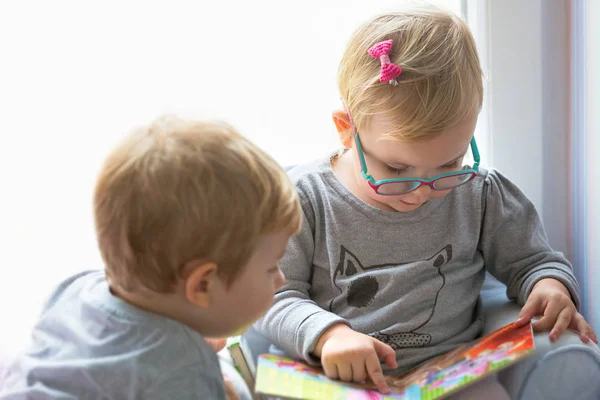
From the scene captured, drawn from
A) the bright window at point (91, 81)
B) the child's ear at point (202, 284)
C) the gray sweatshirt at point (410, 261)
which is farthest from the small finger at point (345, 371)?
the bright window at point (91, 81)

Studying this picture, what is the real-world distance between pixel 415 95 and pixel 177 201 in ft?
1.43

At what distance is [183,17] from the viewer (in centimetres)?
135

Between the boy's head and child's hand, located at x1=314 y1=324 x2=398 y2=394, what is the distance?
22 centimetres

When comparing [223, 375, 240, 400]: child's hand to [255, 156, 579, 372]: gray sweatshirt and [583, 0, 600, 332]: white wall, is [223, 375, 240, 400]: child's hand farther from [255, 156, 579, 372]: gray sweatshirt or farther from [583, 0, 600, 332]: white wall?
[583, 0, 600, 332]: white wall

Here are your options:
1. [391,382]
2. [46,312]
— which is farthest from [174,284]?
[391,382]

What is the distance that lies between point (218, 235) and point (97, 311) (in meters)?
0.18

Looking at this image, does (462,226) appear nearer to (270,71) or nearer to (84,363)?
(270,71)

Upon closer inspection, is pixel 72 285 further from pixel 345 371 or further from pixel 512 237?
pixel 512 237

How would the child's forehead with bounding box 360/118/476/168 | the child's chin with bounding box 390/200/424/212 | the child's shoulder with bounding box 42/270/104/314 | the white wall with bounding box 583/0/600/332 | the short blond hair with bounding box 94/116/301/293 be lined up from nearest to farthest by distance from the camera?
the short blond hair with bounding box 94/116/301/293
the child's shoulder with bounding box 42/270/104/314
the child's forehead with bounding box 360/118/476/168
the child's chin with bounding box 390/200/424/212
the white wall with bounding box 583/0/600/332

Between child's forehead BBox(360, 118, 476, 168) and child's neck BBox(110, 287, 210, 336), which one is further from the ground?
child's forehead BBox(360, 118, 476, 168)

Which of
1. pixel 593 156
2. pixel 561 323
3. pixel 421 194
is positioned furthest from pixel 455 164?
pixel 593 156

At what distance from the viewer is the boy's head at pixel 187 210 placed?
2.59ft

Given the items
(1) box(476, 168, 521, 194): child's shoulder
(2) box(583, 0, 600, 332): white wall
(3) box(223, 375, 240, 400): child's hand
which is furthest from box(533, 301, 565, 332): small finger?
(3) box(223, 375, 240, 400): child's hand

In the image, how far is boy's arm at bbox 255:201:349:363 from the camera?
1.09 meters
